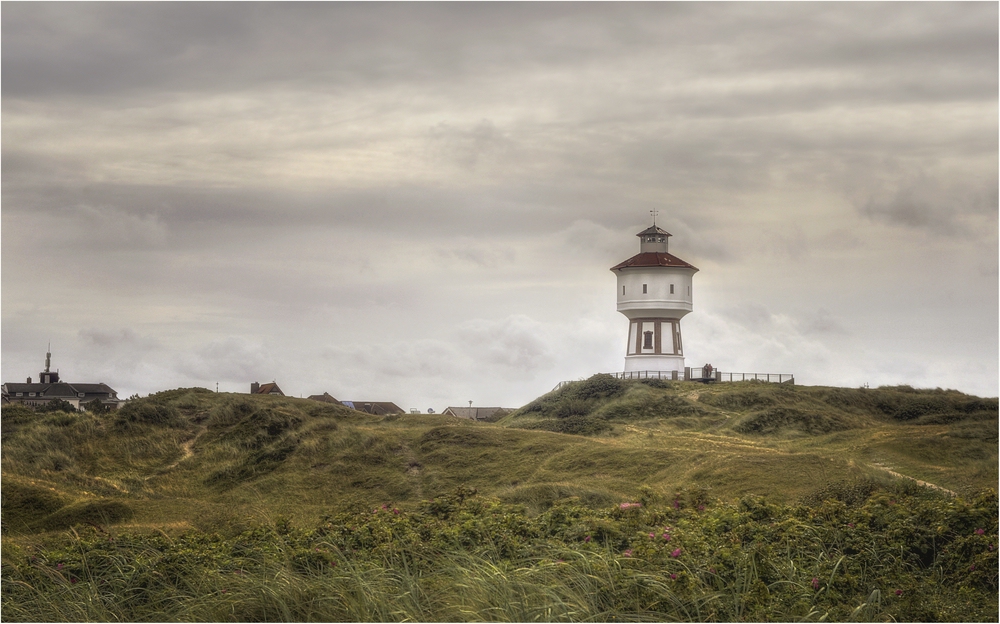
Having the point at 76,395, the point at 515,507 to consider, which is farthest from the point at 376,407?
the point at 515,507

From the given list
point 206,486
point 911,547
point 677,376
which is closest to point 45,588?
point 911,547

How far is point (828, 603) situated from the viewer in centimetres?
723

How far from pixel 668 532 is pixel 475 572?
2.69m

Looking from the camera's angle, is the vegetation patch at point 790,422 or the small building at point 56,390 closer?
the vegetation patch at point 790,422

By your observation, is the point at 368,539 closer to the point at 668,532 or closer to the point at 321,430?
the point at 668,532

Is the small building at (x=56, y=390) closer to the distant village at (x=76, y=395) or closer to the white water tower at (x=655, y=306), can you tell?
the distant village at (x=76, y=395)

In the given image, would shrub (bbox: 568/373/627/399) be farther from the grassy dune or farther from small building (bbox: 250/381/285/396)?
small building (bbox: 250/381/285/396)

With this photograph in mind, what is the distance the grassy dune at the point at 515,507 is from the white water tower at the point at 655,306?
418 centimetres

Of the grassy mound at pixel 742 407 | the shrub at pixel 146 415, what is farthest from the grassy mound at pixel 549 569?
the grassy mound at pixel 742 407

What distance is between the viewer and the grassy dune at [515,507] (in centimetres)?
695

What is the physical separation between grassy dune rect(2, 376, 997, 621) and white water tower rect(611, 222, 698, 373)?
165 inches

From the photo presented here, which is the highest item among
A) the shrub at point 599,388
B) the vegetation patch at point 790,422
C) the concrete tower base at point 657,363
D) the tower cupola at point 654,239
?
the tower cupola at point 654,239

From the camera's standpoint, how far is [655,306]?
1852 inches

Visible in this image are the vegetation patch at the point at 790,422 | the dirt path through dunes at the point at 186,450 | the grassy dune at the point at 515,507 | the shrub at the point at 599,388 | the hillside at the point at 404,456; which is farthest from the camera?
the shrub at the point at 599,388
